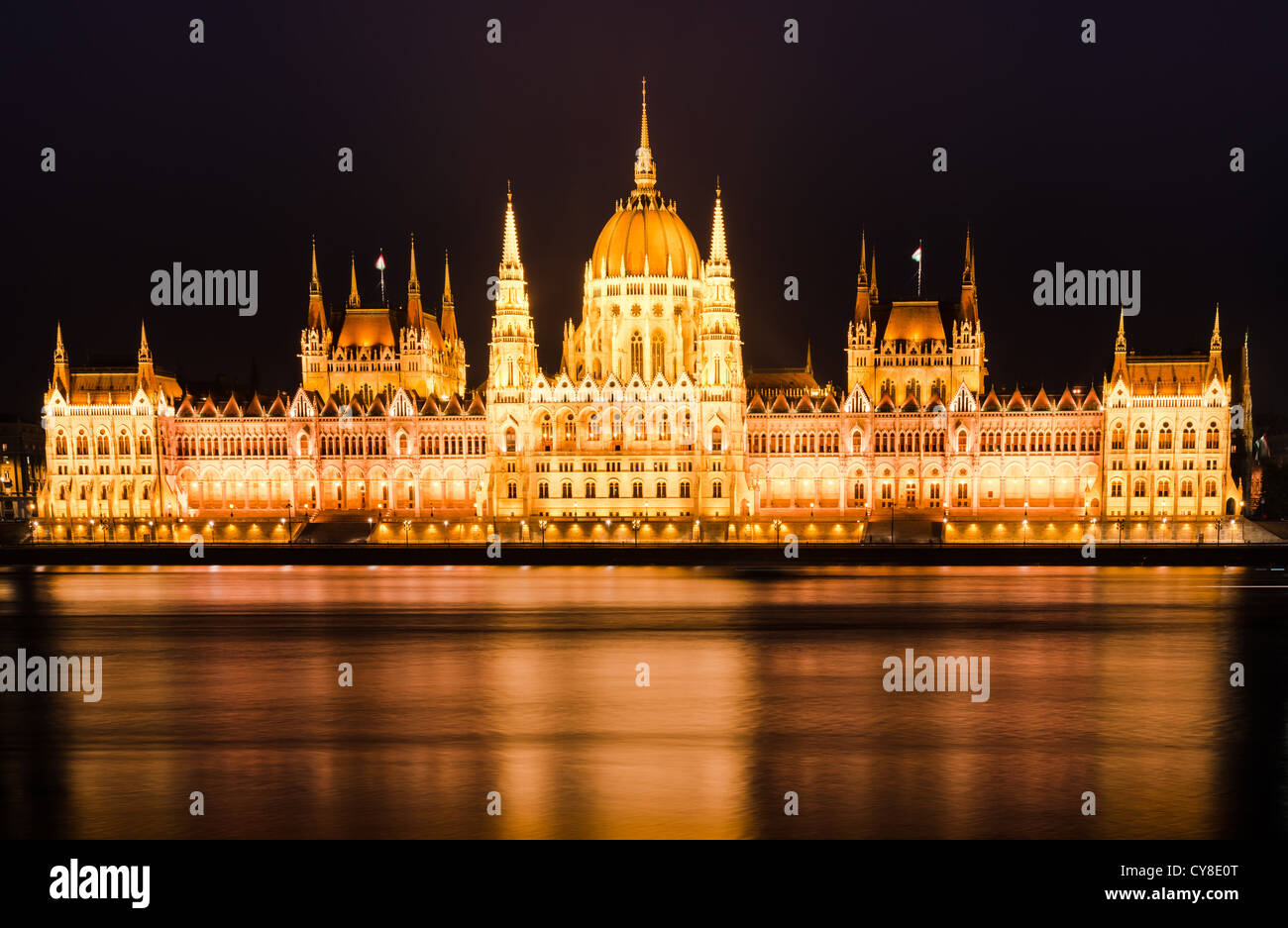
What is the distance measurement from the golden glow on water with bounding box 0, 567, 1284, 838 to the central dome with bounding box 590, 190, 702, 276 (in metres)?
49.6

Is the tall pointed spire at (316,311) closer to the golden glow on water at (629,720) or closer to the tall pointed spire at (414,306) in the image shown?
the tall pointed spire at (414,306)

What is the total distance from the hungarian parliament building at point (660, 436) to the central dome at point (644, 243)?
0.50 feet

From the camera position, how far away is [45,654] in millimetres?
35062

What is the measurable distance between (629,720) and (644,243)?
71.9 meters

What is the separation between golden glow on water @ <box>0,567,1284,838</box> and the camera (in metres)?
18.8

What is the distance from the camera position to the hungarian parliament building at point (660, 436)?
84.2 m

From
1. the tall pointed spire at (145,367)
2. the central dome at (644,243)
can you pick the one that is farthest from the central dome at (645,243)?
the tall pointed spire at (145,367)

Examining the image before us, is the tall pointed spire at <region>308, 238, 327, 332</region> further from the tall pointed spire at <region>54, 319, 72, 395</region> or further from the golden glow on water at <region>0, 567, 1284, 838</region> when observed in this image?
the golden glow on water at <region>0, 567, 1284, 838</region>

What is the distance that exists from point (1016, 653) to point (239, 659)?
2157cm

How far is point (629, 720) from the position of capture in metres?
25.5

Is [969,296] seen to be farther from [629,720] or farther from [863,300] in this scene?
[629,720]
